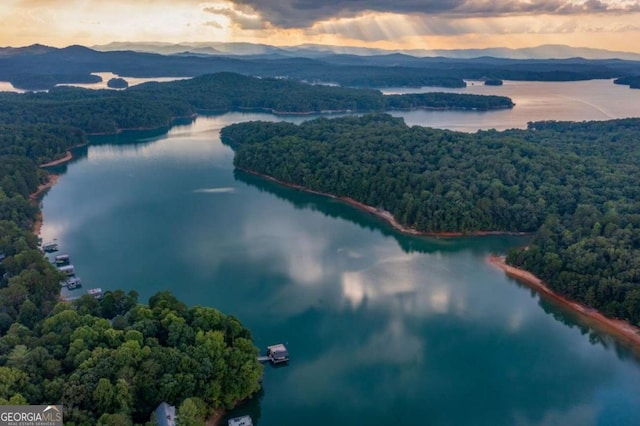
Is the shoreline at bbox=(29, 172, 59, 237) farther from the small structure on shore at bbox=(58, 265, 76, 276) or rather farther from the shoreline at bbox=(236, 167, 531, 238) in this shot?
the shoreline at bbox=(236, 167, 531, 238)

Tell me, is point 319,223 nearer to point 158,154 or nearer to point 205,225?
point 205,225

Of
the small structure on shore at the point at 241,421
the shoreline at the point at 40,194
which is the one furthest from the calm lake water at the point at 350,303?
the small structure on shore at the point at 241,421

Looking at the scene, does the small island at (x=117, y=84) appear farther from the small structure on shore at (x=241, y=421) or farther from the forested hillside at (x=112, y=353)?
the small structure on shore at (x=241, y=421)

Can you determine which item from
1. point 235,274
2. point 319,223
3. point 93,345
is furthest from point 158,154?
point 93,345

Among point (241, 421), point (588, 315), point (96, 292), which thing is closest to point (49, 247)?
point (96, 292)

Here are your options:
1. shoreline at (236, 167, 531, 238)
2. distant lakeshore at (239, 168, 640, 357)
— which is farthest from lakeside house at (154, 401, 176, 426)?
shoreline at (236, 167, 531, 238)

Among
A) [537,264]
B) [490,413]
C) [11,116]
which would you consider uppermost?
[11,116]
